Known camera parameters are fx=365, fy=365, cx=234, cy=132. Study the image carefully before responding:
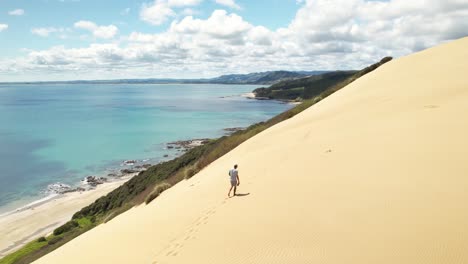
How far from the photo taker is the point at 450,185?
7.40 meters

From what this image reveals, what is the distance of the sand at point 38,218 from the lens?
30.2 meters

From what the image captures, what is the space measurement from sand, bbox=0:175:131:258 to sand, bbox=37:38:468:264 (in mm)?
24050

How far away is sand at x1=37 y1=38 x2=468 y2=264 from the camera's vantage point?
5887mm

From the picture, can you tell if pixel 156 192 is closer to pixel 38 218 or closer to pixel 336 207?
pixel 336 207

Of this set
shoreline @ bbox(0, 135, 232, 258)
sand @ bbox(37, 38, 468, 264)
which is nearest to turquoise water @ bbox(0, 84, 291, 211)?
shoreline @ bbox(0, 135, 232, 258)

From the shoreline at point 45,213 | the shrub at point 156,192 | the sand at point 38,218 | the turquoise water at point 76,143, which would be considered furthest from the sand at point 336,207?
the turquoise water at point 76,143

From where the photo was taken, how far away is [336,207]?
24.6ft

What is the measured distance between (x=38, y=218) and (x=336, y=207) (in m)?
34.5

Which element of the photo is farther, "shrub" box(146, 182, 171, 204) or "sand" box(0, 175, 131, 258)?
"sand" box(0, 175, 131, 258)

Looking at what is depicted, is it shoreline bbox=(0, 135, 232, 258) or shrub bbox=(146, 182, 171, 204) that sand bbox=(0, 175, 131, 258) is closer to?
shoreline bbox=(0, 135, 232, 258)

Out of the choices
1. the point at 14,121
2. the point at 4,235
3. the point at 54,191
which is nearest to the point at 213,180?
the point at 4,235

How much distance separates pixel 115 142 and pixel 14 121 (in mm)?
48719

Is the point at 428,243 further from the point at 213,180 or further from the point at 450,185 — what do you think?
the point at 213,180

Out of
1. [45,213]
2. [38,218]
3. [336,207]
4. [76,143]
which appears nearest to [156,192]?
[336,207]
